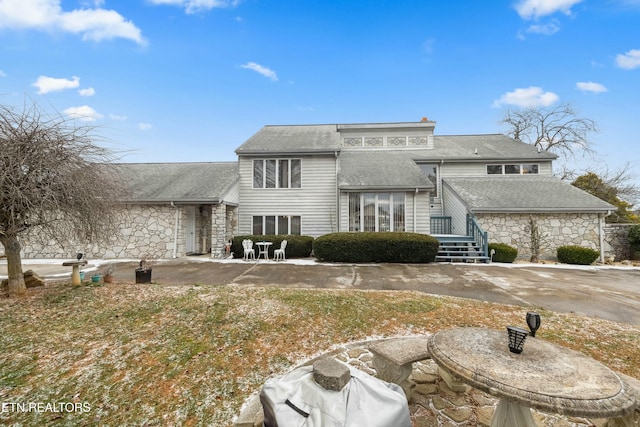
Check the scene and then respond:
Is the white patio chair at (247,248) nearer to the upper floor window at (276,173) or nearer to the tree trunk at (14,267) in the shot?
the upper floor window at (276,173)

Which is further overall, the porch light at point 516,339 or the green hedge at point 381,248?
the green hedge at point 381,248

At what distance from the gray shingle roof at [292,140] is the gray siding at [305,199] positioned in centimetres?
63

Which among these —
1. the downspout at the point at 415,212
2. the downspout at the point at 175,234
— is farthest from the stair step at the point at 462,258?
the downspout at the point at 175,234

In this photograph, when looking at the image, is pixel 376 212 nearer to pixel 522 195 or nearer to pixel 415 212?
pixel 415 212

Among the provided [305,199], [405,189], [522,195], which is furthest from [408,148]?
[305,199]

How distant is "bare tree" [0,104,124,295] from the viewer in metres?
4.57

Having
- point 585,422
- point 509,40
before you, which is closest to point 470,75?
point 509,40

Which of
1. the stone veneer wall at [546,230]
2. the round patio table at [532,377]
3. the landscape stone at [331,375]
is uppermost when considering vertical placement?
the stone veneer wall at [546,230]

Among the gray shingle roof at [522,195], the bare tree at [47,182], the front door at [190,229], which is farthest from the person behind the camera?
the front door at [190,229]

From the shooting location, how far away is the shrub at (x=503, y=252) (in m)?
11.0

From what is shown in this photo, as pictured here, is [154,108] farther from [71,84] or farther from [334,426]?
[334,426]

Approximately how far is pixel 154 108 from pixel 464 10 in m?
17.1

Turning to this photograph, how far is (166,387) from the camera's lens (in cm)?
291

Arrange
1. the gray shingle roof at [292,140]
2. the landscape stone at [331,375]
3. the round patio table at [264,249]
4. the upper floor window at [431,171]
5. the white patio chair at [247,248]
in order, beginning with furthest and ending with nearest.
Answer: the upper floor window at [431,171]
the gray shingle roof at [292,140]
the round patio table at [264,249]
the white patio chair at [247,248]
the landscape stone at [331,375]
